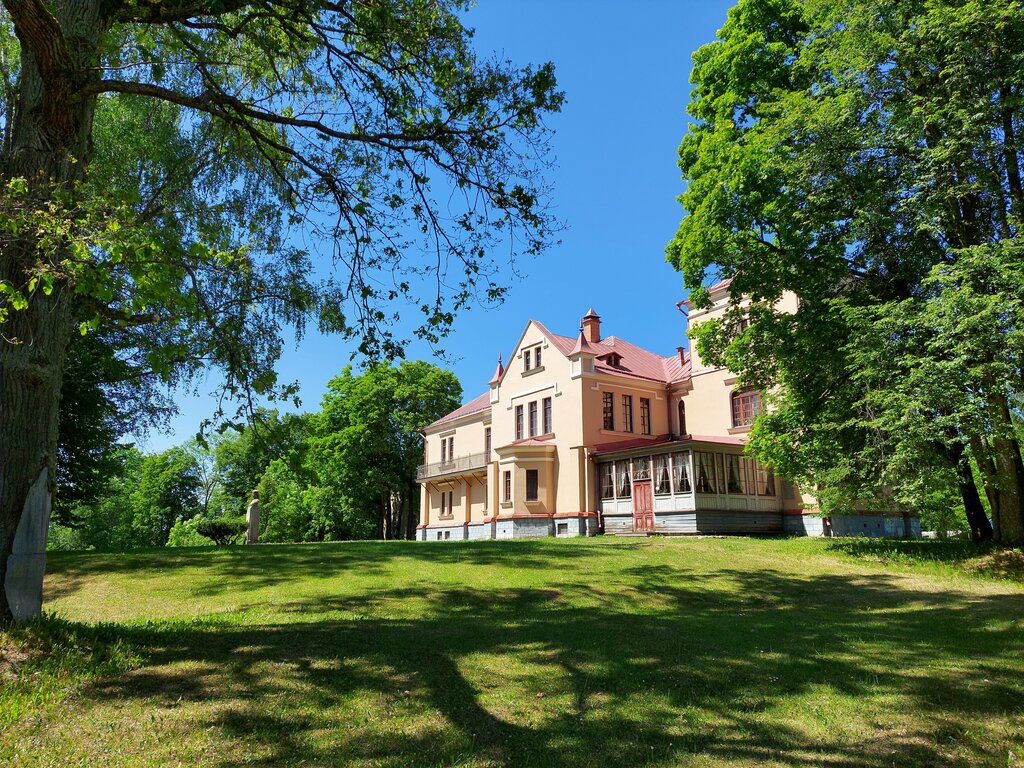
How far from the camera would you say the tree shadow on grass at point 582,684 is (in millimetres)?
4949

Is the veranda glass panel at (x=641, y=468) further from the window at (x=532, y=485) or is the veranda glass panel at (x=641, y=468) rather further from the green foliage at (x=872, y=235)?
the green foliage at (x=872, y=235)

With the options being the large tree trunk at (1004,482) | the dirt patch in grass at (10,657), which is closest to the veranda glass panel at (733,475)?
the large tree trunk at (1004,482)

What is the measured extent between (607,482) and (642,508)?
282 cm

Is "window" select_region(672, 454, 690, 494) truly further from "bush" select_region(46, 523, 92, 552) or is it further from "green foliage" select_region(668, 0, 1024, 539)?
"bush" select_region(46, 523, 92, 552)

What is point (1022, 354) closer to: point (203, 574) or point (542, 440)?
point (203, 574)

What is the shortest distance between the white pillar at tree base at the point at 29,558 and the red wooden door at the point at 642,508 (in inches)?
916

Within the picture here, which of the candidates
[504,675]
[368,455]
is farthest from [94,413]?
[368,455]

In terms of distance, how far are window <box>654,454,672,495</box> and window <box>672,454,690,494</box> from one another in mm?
359

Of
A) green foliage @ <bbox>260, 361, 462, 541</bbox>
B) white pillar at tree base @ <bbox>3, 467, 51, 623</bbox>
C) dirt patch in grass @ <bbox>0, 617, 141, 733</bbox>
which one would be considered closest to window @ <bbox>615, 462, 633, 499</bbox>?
green foliage @ <bbox>260, 361, 462, 541</bbox>

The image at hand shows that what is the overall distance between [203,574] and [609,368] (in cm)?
2316

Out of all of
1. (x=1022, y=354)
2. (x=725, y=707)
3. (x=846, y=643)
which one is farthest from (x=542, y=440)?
(x=725, y=707)

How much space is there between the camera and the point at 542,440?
33594 mm

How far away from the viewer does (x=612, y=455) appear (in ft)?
98.2

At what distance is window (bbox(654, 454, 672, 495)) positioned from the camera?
26781mm
